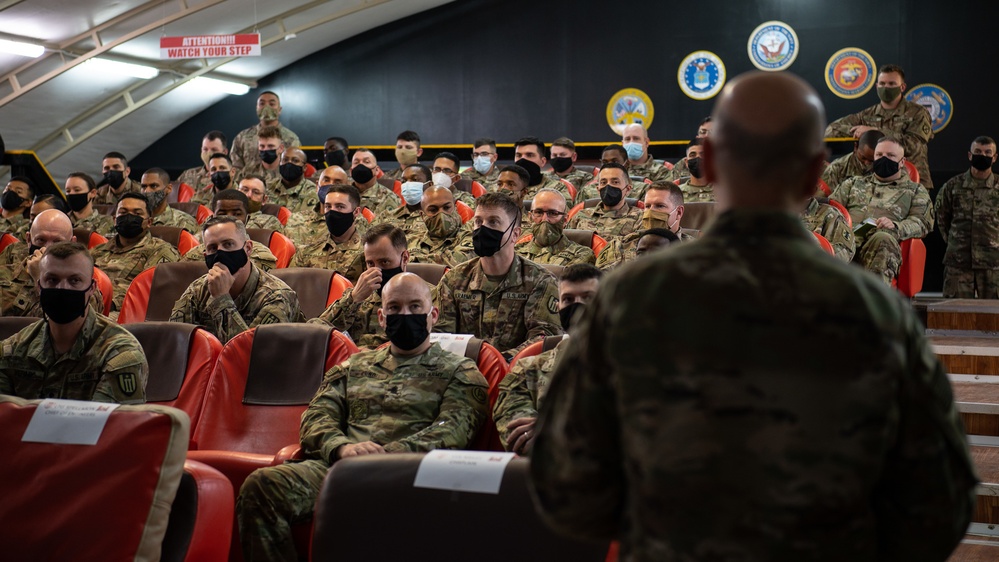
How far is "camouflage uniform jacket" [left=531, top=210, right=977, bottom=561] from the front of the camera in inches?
41.5

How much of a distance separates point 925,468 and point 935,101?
34.8 ft

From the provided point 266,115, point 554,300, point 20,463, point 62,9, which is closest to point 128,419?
point 20,463

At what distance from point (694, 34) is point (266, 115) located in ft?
17.6

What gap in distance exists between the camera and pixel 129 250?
19.1 ft

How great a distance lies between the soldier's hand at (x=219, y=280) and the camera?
415 cm

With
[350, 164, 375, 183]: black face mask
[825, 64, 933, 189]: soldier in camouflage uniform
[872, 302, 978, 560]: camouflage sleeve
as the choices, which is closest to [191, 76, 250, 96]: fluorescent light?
[350, 164, 375, 183]: black face mask

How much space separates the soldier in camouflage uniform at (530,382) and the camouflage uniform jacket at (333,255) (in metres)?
2.43

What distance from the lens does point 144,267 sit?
226 inches

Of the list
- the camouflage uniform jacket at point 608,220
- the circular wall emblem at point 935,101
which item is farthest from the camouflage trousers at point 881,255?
the circular wall emblem at point 935,101

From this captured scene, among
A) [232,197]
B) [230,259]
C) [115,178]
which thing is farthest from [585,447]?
[115,178]

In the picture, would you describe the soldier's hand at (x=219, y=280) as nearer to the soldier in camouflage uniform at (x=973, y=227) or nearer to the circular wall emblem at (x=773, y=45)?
the soldier in camouflage uniform at (x=973, y=227)

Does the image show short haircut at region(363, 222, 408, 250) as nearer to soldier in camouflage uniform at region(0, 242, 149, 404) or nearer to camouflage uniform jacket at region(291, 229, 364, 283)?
camouflage uniform jacket at region(291, 229, 364, 283)

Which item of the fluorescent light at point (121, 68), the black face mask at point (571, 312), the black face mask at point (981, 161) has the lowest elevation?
the black face mask at point (571, 312)

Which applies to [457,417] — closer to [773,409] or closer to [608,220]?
[773,409]
